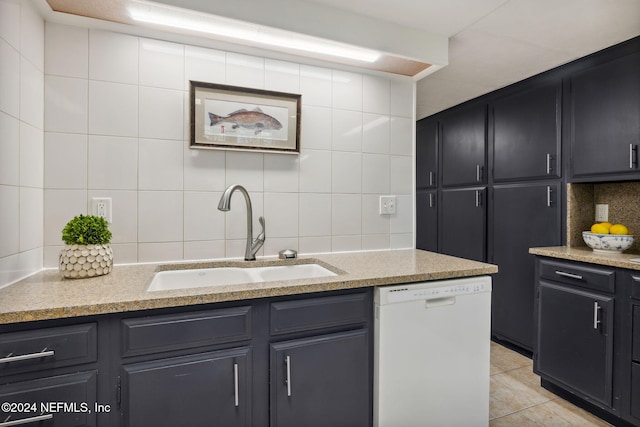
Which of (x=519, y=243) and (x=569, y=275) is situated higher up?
(x=519, y=243)

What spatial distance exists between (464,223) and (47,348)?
3280 millimetres

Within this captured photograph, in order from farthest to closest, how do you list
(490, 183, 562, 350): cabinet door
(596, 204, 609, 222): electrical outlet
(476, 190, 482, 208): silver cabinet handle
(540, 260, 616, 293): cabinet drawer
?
(476, 190, 482, 208): silver cabinet handle → (490, 183, 562, 350): cabinet door → (596, 204, 609, 222): electrical outlet → (540, 260, 616, 293): cabinet drawer

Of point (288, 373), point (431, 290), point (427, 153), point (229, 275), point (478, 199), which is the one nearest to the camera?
point (288, 373)

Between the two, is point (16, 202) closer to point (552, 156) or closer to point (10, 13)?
point (10, 13)

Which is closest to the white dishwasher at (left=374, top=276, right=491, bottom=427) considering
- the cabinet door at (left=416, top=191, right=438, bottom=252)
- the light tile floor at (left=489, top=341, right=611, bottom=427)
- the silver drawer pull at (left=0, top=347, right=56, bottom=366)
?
the light tile floor at (left=489, top=341, right=611, bottom=427)

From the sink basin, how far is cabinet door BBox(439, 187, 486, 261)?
2.07 m

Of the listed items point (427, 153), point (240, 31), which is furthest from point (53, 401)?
point (427, 153)

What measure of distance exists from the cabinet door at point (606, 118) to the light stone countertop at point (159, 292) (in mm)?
1353

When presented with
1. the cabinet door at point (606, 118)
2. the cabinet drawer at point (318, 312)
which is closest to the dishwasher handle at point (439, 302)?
the cabinet drawer at point (318, 312)

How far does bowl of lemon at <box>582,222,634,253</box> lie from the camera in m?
2.07

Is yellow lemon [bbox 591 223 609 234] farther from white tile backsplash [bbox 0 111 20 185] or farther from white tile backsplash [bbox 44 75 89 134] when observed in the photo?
white tile backsplash [bbox 0 111 20 185]

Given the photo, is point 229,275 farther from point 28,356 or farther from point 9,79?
point 9,79

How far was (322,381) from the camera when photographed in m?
1.32

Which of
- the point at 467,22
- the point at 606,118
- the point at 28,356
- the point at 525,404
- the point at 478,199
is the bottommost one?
the point at 525,404
